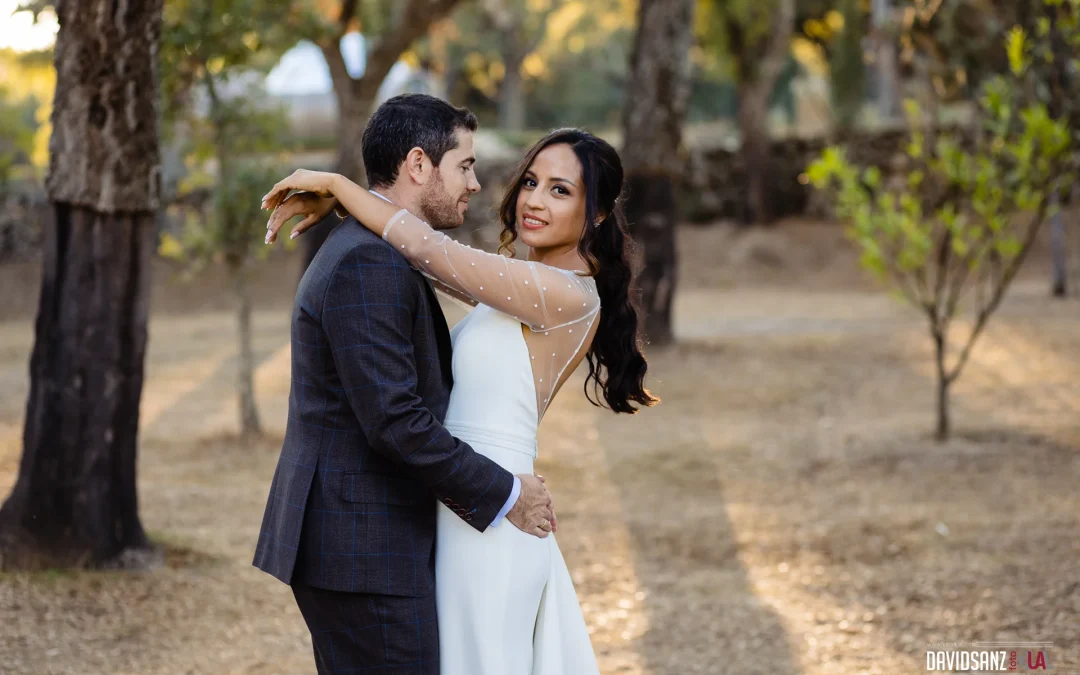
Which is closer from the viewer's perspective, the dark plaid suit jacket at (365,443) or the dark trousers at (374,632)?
the dark plaid suit jacket at (365,443)

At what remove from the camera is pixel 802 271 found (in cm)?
2256

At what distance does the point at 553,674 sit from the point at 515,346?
0.82 m

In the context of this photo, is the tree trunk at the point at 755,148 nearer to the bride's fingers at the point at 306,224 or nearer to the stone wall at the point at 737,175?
the stone wall at the point at 737,175

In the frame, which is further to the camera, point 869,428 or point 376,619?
point 869,428

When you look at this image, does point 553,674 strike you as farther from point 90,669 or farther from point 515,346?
point 90,669

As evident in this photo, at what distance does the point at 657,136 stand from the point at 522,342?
36.9 ft

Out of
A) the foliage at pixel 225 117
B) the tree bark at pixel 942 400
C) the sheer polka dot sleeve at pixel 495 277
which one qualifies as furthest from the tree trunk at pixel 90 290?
the tree bark at pixel 942 400

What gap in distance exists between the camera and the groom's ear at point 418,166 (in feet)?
9.12

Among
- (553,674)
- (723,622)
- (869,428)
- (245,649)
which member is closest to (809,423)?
(869,428)

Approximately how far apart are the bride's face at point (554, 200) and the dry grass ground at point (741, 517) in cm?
258

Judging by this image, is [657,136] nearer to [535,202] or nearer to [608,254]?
[608,254]

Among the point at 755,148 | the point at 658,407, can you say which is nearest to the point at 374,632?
the point at 658,407

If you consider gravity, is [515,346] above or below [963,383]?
above

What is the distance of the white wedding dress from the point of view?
2748mm
